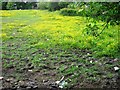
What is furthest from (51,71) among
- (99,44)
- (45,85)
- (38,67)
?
(99,44)

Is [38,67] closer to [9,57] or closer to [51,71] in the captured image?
[51,71]

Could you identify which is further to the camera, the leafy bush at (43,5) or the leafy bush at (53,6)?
the leafy bush at (43,5)

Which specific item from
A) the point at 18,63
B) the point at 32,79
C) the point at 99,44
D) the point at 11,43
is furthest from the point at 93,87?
the point at 11,43

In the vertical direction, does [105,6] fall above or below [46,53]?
above

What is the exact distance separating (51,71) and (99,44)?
197 centimetres

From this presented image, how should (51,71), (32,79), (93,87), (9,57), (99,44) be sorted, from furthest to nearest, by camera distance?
(99,44)
(9,57)
(51,71)
(32,79)
(93,87)

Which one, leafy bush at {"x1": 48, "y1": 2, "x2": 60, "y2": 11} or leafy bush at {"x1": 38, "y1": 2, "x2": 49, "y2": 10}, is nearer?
leafy bush at {"x1": 48, "y1": 2, "x2": 60, "y2": 11}

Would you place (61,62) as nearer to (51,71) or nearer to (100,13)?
(51,71)

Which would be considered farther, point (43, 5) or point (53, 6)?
point (43, 5)

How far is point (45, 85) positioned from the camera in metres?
3.26

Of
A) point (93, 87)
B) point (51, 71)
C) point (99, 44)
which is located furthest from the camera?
point (99, 44)

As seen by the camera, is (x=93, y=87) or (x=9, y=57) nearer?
(x=93, y=87)

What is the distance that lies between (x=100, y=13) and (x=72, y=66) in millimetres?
861

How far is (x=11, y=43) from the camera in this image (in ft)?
20.0
